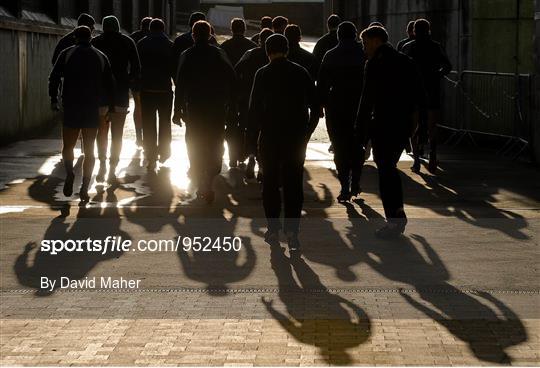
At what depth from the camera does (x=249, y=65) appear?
49.5 feet

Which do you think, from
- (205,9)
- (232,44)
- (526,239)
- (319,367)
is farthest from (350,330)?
(205,9)

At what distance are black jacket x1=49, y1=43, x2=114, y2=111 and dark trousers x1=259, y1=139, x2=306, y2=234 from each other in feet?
9.86

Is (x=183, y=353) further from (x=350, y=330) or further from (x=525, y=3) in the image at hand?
(x=525, y=3)

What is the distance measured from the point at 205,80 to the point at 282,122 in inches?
99.8

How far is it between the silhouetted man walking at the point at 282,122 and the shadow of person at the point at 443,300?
2.36 ft

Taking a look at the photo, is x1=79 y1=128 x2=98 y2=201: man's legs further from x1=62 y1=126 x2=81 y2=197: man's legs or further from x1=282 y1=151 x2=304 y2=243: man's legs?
x1=282 y1=151 x2=304 y2=243: man's legs

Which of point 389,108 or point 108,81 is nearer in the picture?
point 389,108

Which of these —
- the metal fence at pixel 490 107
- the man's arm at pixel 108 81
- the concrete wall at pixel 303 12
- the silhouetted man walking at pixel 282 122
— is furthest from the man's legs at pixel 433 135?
the concrete wall at pixel 303 12

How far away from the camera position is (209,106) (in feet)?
44.3

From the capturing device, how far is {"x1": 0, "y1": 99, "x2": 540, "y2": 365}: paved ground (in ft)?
23.5

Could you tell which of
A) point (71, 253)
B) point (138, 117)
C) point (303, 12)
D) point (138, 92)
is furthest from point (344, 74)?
point (303, 12)

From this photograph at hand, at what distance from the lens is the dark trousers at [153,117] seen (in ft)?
54.5

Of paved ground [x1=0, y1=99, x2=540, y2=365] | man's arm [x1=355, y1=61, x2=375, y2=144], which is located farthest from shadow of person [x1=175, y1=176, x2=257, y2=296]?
man's arm [x1=355, y1=61, x2=375, y2=144]

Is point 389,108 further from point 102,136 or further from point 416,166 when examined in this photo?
point 416,166
